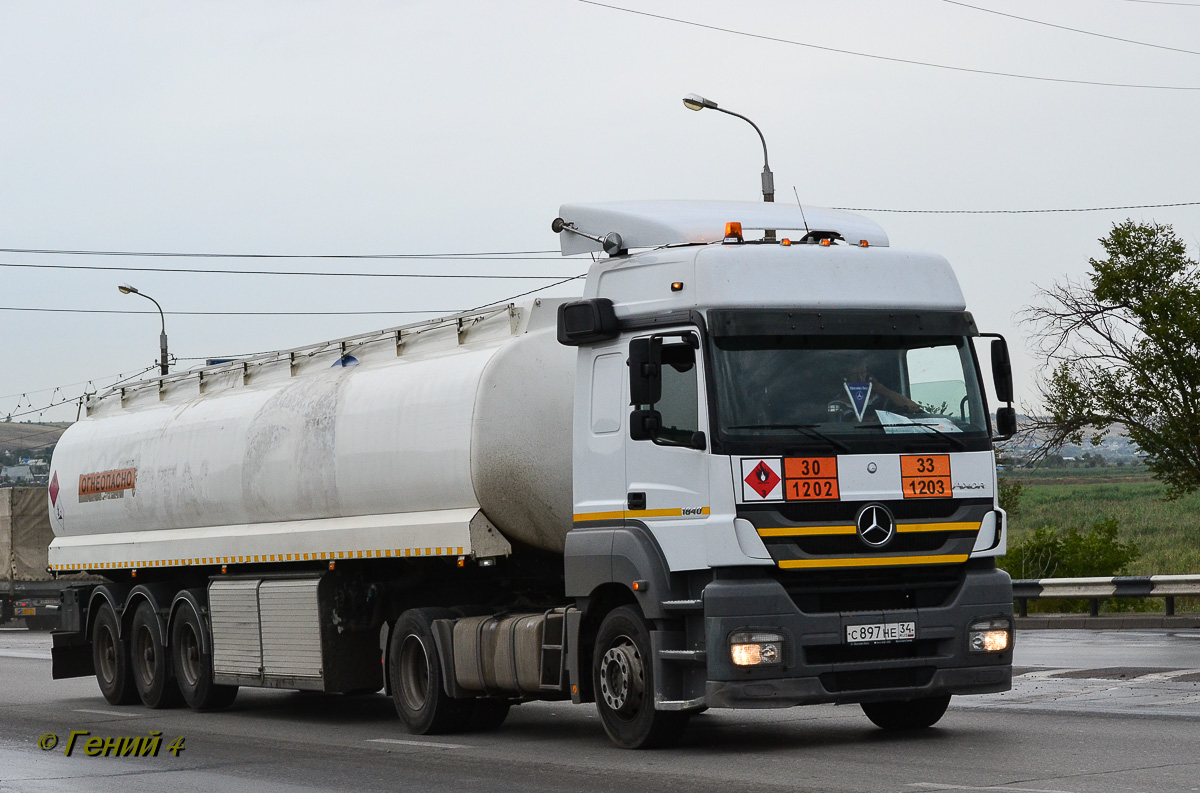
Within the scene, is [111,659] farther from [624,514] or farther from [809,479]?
[809,479]

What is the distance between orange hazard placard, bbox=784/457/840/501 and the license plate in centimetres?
86

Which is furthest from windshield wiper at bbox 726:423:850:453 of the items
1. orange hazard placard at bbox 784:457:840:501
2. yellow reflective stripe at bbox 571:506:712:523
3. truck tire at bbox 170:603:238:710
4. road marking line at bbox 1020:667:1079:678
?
truck tire at bbox 170:603:238:710

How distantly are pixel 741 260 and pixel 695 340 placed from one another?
638 mm

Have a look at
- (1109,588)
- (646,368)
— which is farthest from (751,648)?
(1109,588)

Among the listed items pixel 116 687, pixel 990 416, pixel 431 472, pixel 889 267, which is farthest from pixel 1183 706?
pixel 116 687

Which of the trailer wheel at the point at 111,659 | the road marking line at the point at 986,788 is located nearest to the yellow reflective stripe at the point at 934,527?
the road marking line at the point at 986,788

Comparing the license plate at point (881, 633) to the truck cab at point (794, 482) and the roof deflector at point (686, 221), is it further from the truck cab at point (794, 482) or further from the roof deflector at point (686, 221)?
the roof deflector at point (686, 221)

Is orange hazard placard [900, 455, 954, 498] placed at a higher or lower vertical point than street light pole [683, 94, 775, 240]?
lower

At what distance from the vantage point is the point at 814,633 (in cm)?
1027

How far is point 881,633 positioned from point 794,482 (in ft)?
3.74

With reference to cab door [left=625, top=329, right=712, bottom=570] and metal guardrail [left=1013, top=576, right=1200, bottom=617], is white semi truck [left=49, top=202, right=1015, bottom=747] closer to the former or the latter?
cab door [left=625, top=329, right=712, bottom=570]

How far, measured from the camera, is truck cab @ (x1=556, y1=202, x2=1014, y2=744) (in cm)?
1020

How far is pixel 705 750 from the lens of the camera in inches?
432

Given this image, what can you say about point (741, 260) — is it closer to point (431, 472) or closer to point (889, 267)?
point (889, 267)
